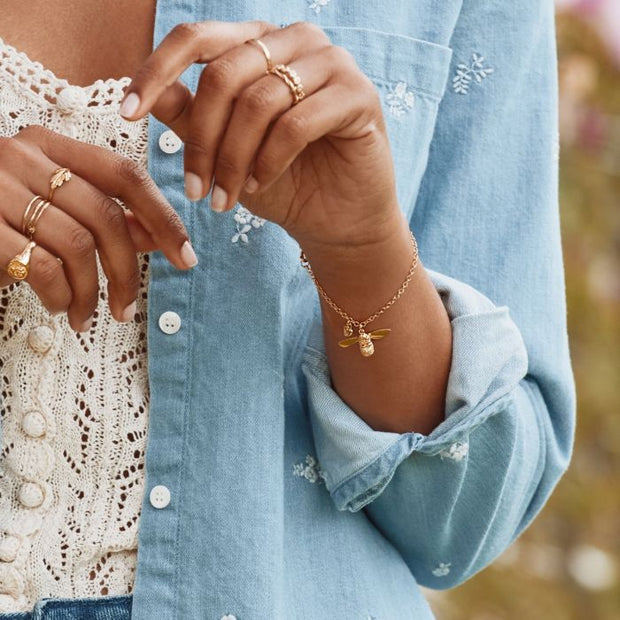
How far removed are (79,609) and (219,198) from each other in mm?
404

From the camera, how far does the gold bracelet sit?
3.03 ft

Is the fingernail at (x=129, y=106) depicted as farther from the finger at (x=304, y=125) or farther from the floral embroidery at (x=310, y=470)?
the floral embroidery at (x=310, y=470)

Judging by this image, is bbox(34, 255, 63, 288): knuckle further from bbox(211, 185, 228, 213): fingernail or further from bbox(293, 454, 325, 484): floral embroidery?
bbox(293, 454, 325, 484): floral embroidery

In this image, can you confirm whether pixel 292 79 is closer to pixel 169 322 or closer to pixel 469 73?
pixel 169 322

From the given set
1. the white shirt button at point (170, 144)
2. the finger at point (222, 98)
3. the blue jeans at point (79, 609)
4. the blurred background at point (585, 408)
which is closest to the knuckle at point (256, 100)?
the finger at point (222, 98)

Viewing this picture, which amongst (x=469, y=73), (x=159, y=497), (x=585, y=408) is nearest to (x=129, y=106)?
(x=159, y=497)

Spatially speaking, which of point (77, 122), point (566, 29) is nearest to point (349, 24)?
point (77, 122)

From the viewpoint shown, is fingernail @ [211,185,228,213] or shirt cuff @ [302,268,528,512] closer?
fingernail @ [211,185,228,213]

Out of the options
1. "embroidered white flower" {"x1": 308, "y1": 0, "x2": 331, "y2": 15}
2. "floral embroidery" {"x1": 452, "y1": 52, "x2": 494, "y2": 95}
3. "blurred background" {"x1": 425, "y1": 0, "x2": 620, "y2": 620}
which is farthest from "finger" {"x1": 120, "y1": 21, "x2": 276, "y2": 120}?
"blurred background" {"x1": 425, "y1": 0, "x2": 620, "y2": 620}

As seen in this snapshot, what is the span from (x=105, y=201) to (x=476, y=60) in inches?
19.4

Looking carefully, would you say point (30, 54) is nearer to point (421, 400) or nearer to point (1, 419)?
point (1, 419)

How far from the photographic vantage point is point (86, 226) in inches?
32.1

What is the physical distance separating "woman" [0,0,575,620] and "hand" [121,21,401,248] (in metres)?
0.01

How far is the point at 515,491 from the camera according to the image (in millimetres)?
1089
